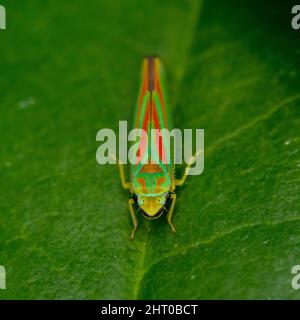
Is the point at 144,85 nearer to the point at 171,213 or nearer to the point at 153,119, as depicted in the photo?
the point at 153,119

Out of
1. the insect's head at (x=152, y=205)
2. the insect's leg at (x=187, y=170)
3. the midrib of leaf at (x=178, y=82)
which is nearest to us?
the midrib of leaf at (x=178, y=82)

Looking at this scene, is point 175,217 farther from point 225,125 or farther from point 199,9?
point 199,9

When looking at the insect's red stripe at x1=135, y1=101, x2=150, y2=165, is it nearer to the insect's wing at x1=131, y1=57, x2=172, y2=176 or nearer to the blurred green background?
the insect's wing at x1=131, y1=57, x2=172, y2=176

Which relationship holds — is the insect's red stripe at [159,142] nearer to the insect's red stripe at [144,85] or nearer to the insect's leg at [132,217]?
the insect's red stripe at [144,85]

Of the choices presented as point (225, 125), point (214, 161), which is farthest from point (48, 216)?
point (225, 125)

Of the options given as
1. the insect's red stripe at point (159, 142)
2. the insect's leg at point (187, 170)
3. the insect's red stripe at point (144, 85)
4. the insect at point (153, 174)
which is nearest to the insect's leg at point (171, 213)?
the insect at point (153, 174)

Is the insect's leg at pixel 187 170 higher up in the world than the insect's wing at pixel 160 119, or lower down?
lower down

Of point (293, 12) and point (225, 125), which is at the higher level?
point (293, 12)
